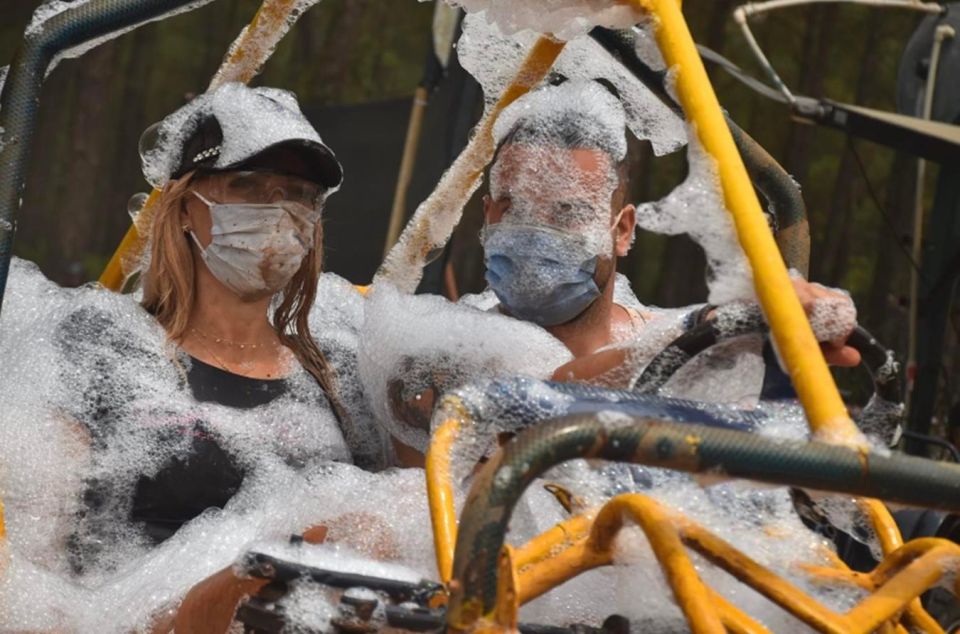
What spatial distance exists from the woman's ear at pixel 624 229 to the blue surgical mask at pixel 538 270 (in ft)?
0.55

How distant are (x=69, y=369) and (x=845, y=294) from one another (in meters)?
1.43

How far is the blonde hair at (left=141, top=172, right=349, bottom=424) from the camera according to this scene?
295 cm

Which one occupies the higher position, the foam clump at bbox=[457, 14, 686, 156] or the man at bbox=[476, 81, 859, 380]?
the foam clump at bbox=[457, 14, 686, 156]

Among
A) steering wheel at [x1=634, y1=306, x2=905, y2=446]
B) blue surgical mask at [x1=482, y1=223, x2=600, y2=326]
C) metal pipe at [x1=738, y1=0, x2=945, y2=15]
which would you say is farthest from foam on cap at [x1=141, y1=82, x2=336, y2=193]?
metal pipe at [x1=738, y1=0, x2=945, y2=15]

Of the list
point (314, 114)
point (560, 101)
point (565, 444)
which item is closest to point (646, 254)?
point (314, 114)

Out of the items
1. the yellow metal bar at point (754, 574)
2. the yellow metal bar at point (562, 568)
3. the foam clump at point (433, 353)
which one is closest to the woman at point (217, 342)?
the foam clump at point (433, 353)

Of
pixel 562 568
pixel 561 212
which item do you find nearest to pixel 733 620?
pixel 562 568

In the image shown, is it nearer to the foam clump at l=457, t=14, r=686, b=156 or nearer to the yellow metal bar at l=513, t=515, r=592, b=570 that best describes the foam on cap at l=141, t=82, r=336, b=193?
the foam clump at l=457, t=14, r=686, b=156

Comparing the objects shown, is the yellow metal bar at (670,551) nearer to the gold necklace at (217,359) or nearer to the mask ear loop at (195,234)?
the gold necklace at (217,359)

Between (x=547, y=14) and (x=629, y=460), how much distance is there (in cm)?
81

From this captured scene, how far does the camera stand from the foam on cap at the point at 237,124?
2.88 metres

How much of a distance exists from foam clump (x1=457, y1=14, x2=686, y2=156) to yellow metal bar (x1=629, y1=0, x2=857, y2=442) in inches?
36.6

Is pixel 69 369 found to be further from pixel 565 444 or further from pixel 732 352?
pixel 565 444

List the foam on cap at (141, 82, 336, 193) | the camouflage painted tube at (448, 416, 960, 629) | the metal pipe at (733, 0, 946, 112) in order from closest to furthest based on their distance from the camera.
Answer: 1. the camouflage painted tube at (448, 416, 960, 629)
2. the foam on cap at (141, 82, 336, 193)
3. the metal pipe at (733, 0, 946, 112)
